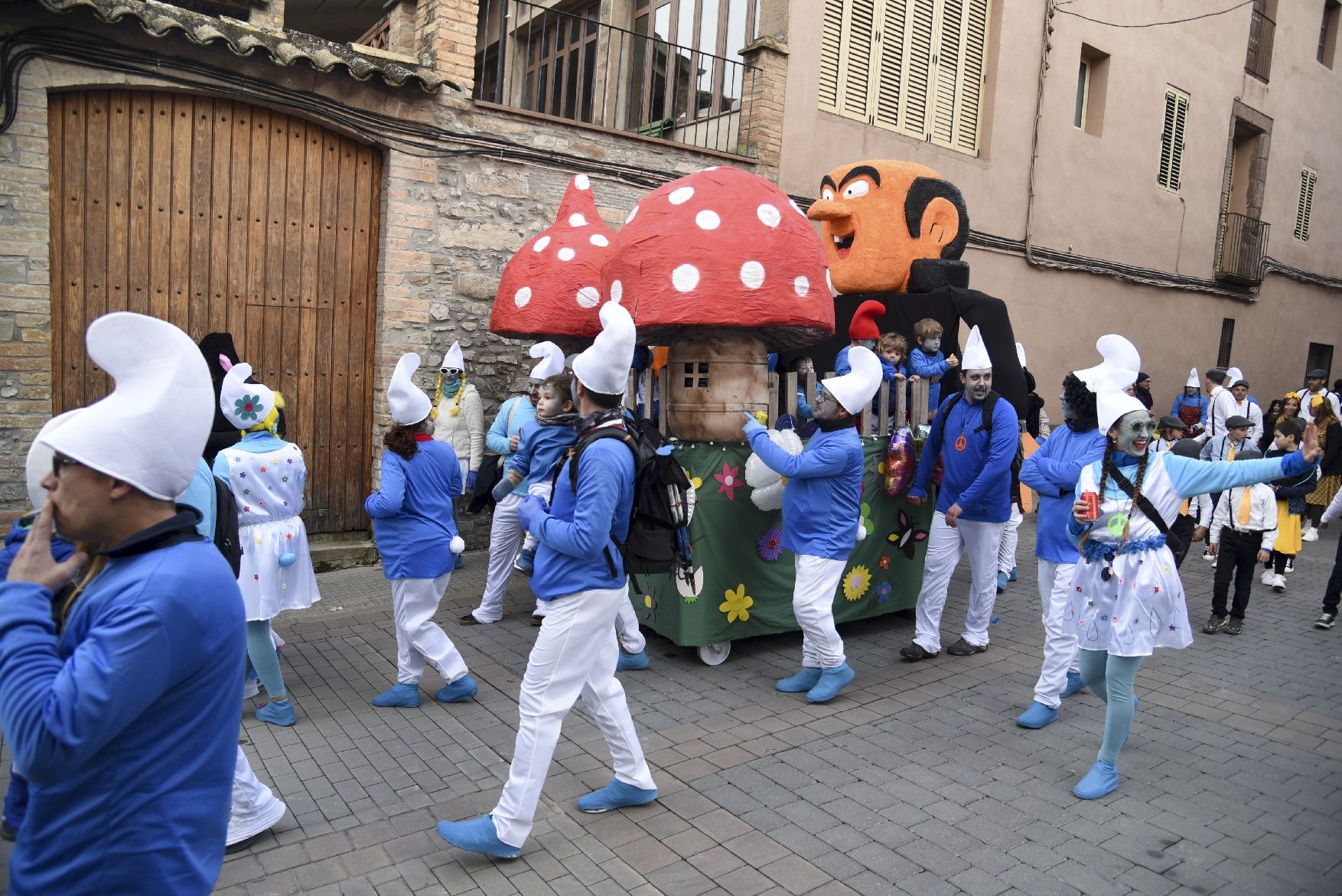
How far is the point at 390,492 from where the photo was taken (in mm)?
4742

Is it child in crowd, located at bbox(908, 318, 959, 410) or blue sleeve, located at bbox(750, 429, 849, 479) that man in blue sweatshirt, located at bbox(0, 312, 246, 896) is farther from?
child in crowd, located at bbox(908, 318, 959, 410)

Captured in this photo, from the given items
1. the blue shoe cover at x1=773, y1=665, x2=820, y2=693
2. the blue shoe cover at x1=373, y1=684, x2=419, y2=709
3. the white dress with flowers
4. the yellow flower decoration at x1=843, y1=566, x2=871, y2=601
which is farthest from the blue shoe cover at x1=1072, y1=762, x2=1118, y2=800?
the white dress with flowers

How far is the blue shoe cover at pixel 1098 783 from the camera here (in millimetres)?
4180

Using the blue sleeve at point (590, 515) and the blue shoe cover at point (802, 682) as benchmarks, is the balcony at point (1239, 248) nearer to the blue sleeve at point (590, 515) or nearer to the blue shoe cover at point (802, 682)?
the blue shoe cover at point (802, 682)

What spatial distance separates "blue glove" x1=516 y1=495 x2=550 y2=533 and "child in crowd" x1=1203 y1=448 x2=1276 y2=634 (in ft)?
19.0

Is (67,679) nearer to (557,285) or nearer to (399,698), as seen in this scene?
(399,698)

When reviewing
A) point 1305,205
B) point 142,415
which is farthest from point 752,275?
point 1305,205

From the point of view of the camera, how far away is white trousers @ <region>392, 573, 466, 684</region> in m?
4.84

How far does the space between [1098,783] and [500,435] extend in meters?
4.39

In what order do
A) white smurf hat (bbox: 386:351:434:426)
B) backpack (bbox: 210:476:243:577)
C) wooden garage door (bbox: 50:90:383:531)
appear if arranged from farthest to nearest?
1. wooden garage door (bbox: 50:90:383:531)
2. white smurf hat (bbox: 386:351:434:426)
3. backpack (bbox: 210:476:243:577)

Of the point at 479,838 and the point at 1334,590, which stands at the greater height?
the point at 1334,590

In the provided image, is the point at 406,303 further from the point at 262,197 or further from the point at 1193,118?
the point at 1193,118

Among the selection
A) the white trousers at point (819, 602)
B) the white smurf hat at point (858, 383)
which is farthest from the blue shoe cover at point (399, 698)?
the white smurf hat at point (858, 383)

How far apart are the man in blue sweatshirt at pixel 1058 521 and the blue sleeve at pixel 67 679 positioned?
14.0 feet
